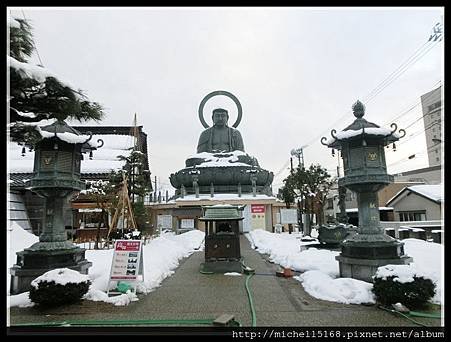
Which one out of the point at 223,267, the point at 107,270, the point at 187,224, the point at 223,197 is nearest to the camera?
the point at 107,270

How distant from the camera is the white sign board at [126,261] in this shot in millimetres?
7129

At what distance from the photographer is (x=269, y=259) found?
1270 centimetres

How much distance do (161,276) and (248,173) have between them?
23.2 meters

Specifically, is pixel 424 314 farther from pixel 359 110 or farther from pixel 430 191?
pixel 430 191

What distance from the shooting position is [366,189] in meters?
8.16

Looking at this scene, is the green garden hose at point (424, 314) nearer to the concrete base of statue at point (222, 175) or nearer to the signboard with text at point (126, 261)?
the signboard with text at point (126, 261)

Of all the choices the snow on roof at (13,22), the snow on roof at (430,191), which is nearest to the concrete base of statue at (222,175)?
the snow on roof at (430,191)

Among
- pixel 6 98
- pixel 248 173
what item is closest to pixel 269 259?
pixel 6 98

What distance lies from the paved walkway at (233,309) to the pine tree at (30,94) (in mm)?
3354

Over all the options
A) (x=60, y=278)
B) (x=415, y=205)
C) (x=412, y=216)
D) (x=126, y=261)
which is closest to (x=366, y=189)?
(x=126, y=261)

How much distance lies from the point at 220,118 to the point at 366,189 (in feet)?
88.4

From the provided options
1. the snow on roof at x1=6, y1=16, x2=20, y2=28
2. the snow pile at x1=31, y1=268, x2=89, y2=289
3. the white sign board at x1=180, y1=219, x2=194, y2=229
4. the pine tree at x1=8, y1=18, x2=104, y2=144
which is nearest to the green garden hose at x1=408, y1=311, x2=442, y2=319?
the snow pile at x1=31, y1=268, x2=89, y2=289

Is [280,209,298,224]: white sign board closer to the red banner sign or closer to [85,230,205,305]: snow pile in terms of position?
the red banner sign

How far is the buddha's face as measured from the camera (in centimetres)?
3403
